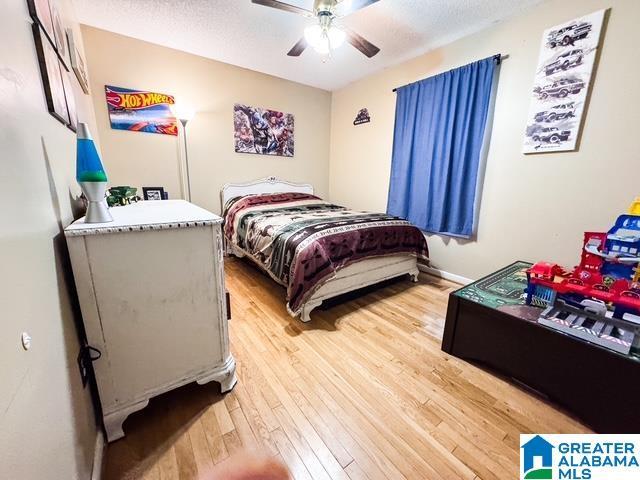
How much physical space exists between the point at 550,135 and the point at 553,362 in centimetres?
180

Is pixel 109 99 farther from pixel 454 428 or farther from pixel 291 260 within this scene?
pixel 454 428

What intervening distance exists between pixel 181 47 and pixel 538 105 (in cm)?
352

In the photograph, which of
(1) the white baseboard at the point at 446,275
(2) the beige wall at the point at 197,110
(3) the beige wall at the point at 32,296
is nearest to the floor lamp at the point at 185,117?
(2) the beige wall at the point at 197,110

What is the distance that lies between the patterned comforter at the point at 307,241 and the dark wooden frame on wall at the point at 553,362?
2.81ft

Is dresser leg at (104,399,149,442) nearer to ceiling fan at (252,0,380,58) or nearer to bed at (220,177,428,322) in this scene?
bed at (220,177,428,322)

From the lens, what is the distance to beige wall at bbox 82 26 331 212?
2688 millimetres

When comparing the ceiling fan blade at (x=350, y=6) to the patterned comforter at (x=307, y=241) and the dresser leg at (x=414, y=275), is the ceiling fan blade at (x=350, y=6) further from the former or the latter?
the dresser leg at (x=414, y=275)

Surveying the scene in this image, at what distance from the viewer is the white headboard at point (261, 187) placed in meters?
3.49

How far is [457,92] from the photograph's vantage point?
2.57 metres

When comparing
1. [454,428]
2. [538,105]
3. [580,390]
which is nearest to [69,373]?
[454,428]

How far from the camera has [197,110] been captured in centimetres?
315

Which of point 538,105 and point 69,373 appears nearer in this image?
point 69,373

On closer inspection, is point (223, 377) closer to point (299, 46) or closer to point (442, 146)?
point (299, 46)

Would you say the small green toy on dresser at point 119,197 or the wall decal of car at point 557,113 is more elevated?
the wall decal of car at point 557,113
